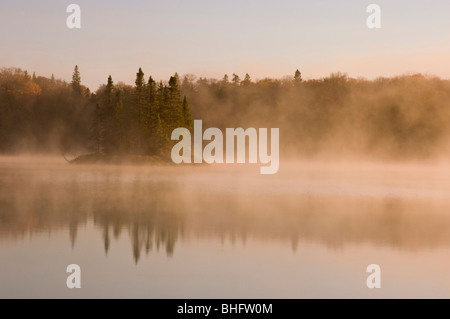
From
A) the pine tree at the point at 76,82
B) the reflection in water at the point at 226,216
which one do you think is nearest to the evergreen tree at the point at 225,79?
the pine tree at the point at 76,82

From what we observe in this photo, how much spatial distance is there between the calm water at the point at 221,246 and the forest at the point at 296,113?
111566mm

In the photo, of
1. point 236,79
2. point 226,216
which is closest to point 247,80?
point 236,79

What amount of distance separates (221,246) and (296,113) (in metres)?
146

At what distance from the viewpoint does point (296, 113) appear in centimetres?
16600

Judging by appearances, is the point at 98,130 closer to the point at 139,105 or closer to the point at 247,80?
the point at 139,105

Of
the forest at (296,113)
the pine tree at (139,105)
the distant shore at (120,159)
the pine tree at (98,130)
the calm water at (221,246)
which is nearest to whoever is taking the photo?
the calm water at (221,246)

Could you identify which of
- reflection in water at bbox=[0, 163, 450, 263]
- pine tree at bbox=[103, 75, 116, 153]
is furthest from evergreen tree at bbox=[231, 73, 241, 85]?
reflection in water at bbox=[0, 163, 450, 263]

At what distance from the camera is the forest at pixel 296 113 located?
494ft

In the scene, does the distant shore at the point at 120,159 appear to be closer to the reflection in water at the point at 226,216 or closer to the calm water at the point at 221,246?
the reflection in water at the point at 226,216

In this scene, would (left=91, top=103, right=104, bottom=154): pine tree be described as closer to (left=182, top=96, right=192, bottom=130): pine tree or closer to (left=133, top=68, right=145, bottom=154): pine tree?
(left=133, top=68, right=145, bottom=154): pine tree

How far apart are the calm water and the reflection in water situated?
6cm
